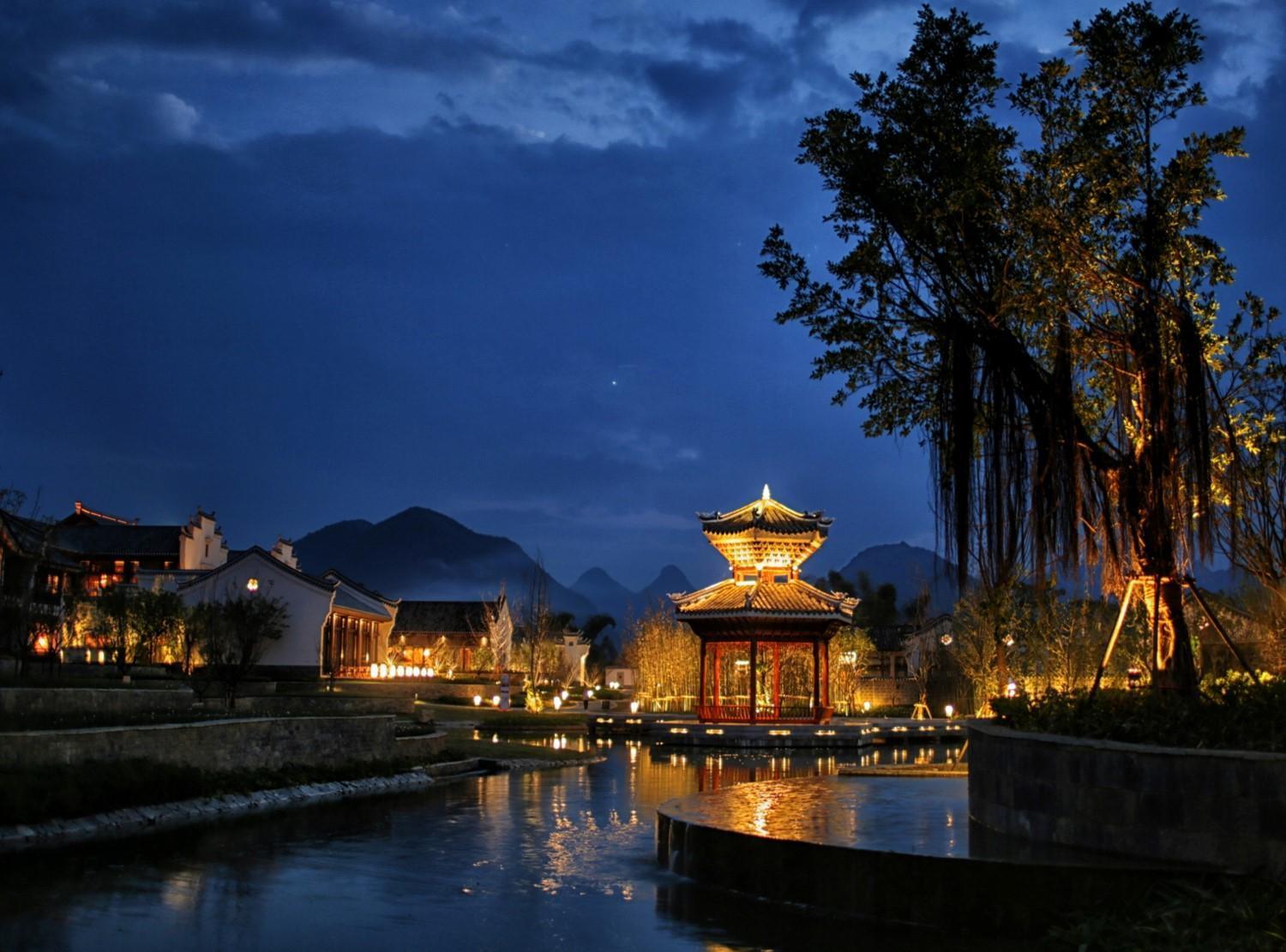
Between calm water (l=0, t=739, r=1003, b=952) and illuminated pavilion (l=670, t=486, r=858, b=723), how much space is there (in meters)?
18.8

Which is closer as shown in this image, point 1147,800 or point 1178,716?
point 1147,800

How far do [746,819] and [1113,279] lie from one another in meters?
6.48

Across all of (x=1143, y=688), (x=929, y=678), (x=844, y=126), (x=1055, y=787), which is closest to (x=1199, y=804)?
(x=1055, y=787)

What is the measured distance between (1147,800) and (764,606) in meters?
27.2

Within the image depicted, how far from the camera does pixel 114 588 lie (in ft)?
130

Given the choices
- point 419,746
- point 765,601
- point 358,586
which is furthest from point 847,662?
point 419,746

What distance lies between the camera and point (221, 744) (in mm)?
19219

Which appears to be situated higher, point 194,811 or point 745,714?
point 745,714

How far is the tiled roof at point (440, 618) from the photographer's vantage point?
65.2m

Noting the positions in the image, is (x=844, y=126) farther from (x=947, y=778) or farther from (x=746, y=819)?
(x=947, y=778)

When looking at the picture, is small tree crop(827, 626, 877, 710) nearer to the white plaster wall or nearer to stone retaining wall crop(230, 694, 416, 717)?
stone retaining wall crop(230, 694, 416, 717)

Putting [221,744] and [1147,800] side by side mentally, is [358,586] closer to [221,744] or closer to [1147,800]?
[221,744]

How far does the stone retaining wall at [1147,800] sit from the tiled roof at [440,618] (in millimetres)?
54404

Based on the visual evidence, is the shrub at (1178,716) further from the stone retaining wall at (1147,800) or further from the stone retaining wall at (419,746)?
the stone retaining wall at (419,746)
